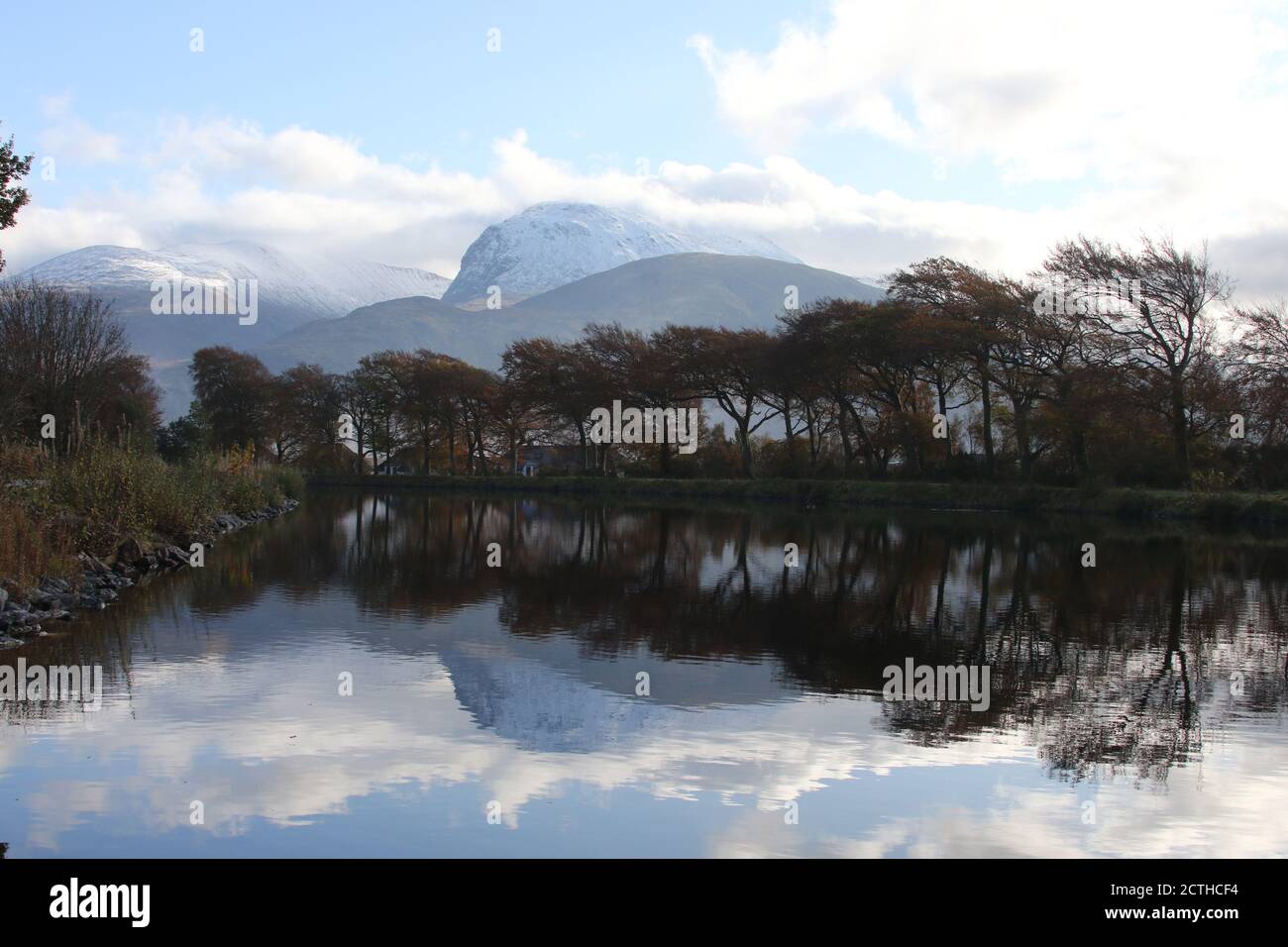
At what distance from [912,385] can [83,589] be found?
157ft

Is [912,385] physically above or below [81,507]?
above

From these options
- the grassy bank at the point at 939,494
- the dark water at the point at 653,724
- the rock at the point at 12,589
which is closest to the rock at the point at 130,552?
the dark water at the point at 653,724

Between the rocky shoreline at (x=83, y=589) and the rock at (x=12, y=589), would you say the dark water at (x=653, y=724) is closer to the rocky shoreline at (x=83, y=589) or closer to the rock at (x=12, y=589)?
the rocky shoreline at (x=83, y=589)

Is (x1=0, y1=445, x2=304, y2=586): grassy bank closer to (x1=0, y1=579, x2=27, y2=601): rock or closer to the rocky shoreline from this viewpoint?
(x1=0, y1=579, x2=27, y2=601): rock

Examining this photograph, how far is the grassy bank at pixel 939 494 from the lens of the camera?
128 feet

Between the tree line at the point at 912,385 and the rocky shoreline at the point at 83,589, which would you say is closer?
the rocky shoreline at the point at 83,589

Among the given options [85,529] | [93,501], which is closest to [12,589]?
[85,529]

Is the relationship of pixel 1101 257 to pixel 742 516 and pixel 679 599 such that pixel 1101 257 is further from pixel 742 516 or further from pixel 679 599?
pixel 679 599

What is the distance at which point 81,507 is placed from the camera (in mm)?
19234

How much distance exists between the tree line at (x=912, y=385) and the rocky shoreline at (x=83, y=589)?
30.6 ft

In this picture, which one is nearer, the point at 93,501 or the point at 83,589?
the point at 83,589

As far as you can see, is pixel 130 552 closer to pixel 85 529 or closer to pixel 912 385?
pixel 85 529

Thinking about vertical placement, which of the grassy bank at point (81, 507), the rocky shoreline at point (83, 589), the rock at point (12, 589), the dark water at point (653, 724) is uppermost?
the grassy bank at point (81, 507)

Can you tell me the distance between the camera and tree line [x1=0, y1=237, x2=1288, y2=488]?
42781 mm
